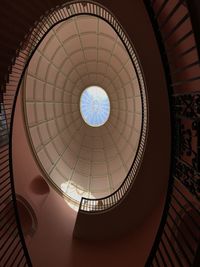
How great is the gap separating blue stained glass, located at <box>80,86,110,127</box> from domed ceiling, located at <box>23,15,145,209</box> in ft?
2.04

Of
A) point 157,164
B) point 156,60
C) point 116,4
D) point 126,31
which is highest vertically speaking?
point 116,4

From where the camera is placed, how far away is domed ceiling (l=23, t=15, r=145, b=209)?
14273 millimetres

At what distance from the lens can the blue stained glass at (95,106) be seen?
1966cm

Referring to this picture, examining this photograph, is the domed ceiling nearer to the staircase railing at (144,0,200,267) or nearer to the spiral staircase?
the spiral staircase

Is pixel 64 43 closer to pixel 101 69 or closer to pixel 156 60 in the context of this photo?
pixel 101 69

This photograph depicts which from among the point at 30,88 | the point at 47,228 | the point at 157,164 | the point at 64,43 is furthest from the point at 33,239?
the point at 64,43

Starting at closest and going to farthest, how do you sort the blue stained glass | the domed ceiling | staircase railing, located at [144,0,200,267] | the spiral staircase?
staircase railing, located at [144,0,200,267]
the spiral staircase
the domed ceiling
the blue stained glass

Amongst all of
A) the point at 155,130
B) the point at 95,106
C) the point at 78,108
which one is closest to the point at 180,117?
the point at 155,130

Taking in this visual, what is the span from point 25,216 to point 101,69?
35.1 ft

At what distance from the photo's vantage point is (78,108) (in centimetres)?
1916

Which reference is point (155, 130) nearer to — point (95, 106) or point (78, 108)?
point (78, 108)

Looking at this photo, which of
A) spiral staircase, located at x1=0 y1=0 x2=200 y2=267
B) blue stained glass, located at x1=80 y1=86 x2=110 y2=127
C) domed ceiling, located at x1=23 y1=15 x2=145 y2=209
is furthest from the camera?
blue stained glass, located at x1=80 y1=86 x2=110 y2=127

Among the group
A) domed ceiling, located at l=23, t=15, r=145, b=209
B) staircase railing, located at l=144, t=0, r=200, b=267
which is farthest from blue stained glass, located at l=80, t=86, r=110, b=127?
staircase railing, located at l=144, t=0, r=200, b=267

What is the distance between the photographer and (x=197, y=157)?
478cm
